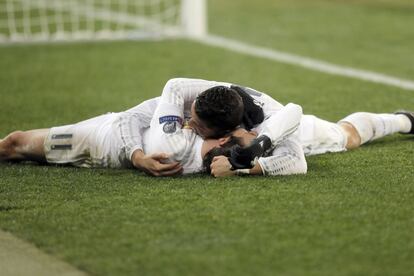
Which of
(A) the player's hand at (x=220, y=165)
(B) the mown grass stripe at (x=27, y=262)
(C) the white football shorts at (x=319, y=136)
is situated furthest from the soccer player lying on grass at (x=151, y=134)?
(B) the mown grass stripe at (x=27, y=262)

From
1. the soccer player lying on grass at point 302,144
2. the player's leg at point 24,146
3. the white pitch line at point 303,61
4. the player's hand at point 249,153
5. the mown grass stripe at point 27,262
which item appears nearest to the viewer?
the mown grass stripe at point 27,262

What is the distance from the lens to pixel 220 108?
18.9 ft

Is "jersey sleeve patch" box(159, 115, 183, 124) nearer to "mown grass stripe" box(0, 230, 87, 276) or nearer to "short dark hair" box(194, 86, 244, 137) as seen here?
"short dark hair" box(194, 86, 244, 137)

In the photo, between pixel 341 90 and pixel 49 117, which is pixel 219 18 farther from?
pixel 49 117

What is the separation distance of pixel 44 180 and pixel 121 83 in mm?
3899

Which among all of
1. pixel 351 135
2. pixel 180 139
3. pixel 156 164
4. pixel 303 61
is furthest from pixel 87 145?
pixel 303 61

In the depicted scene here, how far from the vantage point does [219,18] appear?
14367mm

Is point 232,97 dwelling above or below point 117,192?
above

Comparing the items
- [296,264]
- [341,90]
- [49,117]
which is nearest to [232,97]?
[296,264]

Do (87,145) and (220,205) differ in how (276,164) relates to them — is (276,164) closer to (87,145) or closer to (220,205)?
(220,205)

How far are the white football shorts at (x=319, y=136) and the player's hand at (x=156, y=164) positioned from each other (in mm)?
909

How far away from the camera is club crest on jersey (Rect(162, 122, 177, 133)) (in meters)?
5.98

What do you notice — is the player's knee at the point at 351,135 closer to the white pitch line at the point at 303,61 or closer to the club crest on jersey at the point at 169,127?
the club crest on jersey at the point at 169,127

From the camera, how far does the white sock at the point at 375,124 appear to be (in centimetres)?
687
